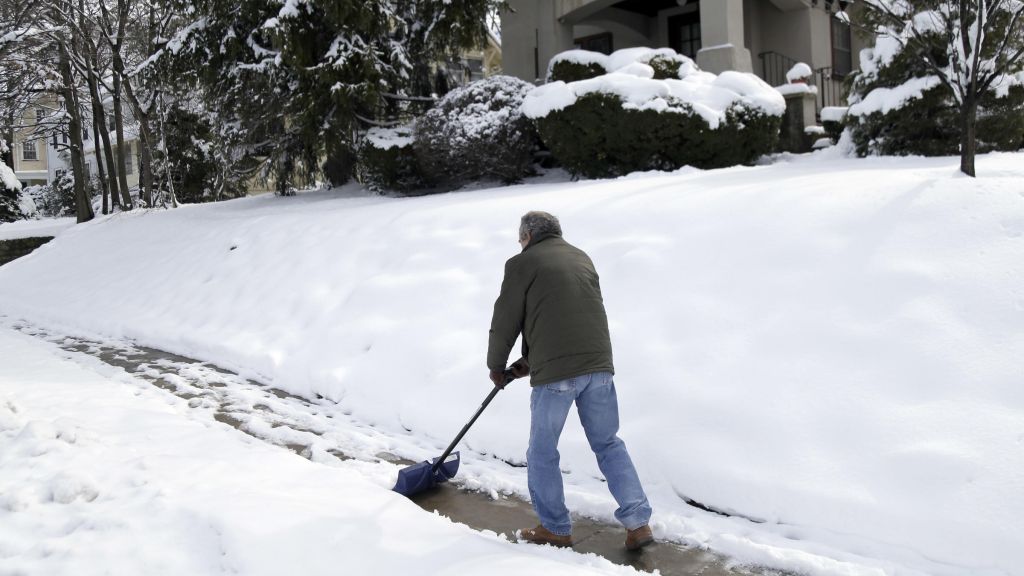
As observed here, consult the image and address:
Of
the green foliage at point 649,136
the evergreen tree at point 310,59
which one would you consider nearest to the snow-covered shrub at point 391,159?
the evergreen tree at point 310,59

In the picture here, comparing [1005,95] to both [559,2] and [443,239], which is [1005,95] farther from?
[559,2]

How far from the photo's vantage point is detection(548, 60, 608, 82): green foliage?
12812 millimetres

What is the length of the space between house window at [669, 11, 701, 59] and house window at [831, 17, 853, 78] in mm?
3148

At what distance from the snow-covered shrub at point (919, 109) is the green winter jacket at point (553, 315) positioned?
706 centimetres

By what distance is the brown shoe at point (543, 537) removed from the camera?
160 inches

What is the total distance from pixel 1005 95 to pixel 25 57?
2148 centimetres

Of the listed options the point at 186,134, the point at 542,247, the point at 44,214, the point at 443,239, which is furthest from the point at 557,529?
the point at 44,214

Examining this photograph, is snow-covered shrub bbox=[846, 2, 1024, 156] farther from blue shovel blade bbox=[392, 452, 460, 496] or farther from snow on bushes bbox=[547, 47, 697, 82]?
blue shovel blade bbox=[392, 452, 460, 496]

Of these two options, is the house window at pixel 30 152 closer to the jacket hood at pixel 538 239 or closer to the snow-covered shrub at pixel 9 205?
the snow-covered shrub at pixel 9 205

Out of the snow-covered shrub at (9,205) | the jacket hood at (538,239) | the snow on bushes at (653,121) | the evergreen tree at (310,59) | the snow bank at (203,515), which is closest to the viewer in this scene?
the snow bank at (203,515)

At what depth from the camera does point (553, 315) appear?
157 inches

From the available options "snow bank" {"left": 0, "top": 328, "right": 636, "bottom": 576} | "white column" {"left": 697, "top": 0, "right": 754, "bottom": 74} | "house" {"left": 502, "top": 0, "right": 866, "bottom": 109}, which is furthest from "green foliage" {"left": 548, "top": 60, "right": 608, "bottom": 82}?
"snow bank" {"left": 0, "top": 328, "right": 636, "bottom": 576}

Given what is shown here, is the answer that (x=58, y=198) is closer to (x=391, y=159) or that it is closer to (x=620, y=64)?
(x=391, y=159)

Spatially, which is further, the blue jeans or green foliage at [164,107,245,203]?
green foliage at [164,107,245,203]
